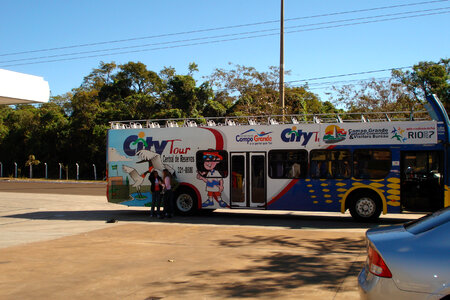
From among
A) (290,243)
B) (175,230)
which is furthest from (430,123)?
(175,230)

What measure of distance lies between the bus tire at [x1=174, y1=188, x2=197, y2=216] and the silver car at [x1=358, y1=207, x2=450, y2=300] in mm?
11092

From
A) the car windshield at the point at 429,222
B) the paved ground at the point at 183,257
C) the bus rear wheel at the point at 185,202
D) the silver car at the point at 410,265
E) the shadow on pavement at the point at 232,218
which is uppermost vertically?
the car windshield at the point at 429,222

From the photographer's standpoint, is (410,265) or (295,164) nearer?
(410,265)

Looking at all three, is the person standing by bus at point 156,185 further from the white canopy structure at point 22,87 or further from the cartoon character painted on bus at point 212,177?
the white canopy structure at point 22,87

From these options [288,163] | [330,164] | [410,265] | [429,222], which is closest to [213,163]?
[288,163]

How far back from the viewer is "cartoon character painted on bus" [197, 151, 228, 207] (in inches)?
593

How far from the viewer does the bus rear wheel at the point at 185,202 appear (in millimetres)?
15477

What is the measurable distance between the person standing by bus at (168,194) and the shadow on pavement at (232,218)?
31cm

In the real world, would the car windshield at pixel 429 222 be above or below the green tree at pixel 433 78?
below

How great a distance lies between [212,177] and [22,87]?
22.8 feet

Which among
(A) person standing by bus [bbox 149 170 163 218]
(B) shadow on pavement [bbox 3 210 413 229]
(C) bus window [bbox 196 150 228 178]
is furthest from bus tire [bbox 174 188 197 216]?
(C) bus window [bbox 196 150 228 178]

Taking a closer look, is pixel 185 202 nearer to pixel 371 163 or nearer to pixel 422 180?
pixel 371 163

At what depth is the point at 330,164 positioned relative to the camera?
13.9 m

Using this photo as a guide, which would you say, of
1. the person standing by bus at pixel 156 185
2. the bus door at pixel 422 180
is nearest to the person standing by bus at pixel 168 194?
the person standing by bus at pixel 156 185
